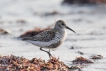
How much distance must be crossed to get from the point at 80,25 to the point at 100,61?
7.39 m

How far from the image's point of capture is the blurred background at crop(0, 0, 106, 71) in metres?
10.5

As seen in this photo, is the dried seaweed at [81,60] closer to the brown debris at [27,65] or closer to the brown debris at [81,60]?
the brown debris at [81,60]

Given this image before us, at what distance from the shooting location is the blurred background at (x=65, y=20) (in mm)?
10508

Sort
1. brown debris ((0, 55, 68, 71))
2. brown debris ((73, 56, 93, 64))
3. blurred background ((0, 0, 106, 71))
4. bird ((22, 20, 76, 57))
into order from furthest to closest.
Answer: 1. blurred background ((0, 0, 106, 71))
2. brown debris ((73, 56, 93, 64))
3. bird ((22, 20, 76, 57))
4. brown debris ((0, 55, 68, 71))

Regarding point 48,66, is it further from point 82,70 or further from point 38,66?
point 82,70

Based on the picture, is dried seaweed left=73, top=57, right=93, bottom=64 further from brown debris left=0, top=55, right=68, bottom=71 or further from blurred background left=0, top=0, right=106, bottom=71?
brown debris left=0, top=55, right=68, bottom=71

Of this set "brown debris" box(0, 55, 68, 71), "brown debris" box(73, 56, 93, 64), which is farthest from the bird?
"brown debris" box(73, 56, 93, 64)

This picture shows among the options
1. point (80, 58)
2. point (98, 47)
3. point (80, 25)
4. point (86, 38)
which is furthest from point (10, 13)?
point (80, 58)

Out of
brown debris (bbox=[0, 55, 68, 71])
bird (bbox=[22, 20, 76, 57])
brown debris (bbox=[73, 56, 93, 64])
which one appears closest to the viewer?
brown debris (bbox=[0, 55, 68, 71])

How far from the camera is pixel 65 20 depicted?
719 inches

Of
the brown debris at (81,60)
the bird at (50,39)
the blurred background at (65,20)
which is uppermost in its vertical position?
the blurred background at (65,20)

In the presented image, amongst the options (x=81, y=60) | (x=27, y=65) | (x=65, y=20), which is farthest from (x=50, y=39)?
(x=65, y=20)

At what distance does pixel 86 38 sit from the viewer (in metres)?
12.9

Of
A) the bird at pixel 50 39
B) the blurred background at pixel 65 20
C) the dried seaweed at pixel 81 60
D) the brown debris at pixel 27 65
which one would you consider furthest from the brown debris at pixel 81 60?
the brown debris at pixel 27 65
